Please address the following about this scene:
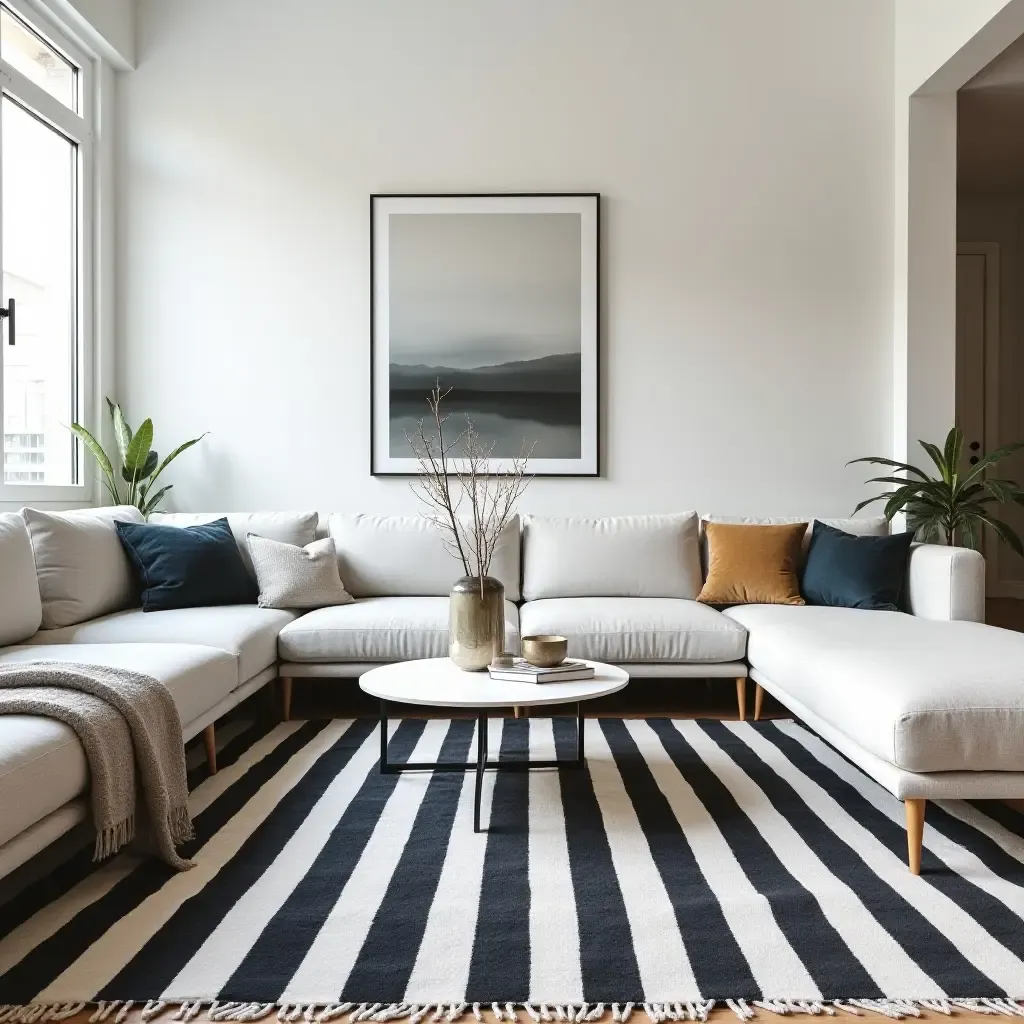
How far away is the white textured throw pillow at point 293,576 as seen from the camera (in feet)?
12.5

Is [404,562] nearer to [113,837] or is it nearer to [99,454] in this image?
[99,454]

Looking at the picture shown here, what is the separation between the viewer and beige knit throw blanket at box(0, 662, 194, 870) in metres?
1.98

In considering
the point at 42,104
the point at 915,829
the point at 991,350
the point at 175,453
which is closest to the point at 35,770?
the point at 915,829

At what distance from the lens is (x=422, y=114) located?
461cm

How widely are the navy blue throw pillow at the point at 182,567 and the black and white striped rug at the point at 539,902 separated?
3.37ft

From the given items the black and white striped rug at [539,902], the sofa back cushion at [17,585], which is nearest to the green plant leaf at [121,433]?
the sofa back cushion at [17,585]

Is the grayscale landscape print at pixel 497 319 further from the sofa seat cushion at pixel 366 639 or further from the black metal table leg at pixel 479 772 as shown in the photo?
the black metal table leg at pixel 479 772

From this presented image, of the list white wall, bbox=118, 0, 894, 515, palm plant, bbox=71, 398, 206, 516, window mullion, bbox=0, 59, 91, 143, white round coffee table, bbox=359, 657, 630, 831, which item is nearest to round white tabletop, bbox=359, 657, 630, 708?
white round coffee table, bbox=359, 657, 630, 831

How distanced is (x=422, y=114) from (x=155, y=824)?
372cm

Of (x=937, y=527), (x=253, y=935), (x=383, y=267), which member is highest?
(x=383, y=267)

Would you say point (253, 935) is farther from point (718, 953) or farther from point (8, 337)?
point (8, 337)

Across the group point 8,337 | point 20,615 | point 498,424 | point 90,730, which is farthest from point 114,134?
point 90,730

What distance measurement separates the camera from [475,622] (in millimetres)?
2732

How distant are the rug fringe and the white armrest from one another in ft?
7.12
